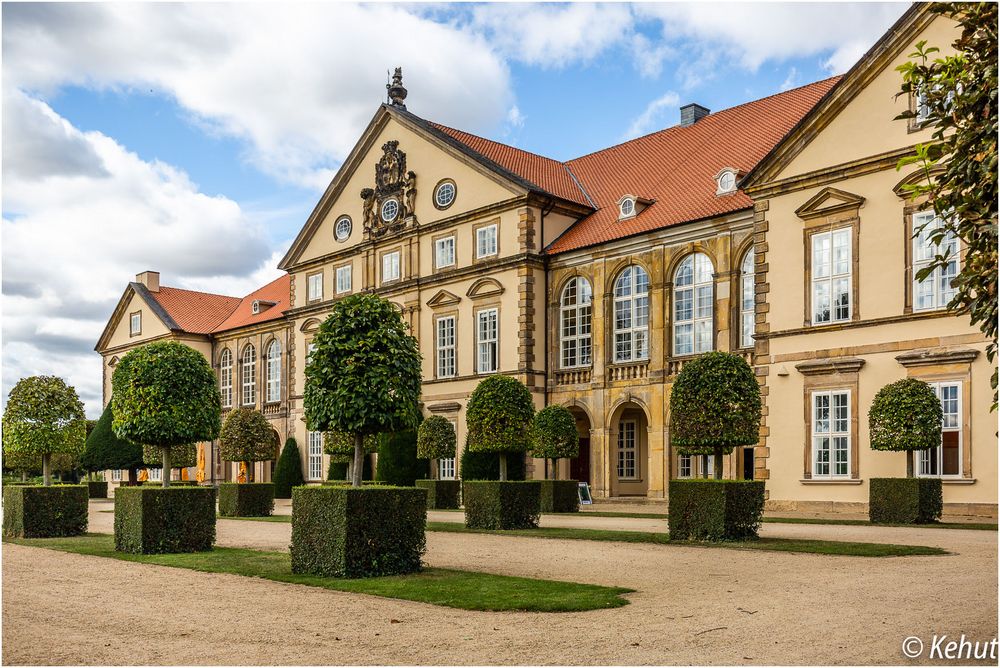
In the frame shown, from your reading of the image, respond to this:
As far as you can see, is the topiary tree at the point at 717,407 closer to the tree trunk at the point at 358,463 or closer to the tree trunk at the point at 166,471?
the tree trunk at the point at 358,463

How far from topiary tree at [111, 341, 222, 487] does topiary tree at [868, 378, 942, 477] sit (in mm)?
13829

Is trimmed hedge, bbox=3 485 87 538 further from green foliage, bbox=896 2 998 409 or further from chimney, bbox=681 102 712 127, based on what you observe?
chimney, bbox=681 102 712 127

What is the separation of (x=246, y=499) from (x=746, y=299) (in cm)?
1490

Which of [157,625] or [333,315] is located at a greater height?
[333,315]

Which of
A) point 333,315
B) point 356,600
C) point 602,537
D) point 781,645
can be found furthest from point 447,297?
point 781,645

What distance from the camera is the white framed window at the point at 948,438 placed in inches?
875

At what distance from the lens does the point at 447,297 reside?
3769 cm

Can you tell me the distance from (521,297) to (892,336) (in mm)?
13940

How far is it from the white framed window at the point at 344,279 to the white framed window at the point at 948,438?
2534cm

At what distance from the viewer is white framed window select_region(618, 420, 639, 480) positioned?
33.5 metres

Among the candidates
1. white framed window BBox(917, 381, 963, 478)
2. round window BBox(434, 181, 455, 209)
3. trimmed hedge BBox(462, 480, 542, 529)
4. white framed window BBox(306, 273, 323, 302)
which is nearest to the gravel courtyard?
trimmed hedge BBox(462, 480, 542, 529)

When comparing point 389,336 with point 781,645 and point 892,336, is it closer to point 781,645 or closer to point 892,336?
point 781,645

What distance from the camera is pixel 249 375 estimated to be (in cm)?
5153

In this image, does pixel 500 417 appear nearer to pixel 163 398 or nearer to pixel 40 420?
pixel 163 398
